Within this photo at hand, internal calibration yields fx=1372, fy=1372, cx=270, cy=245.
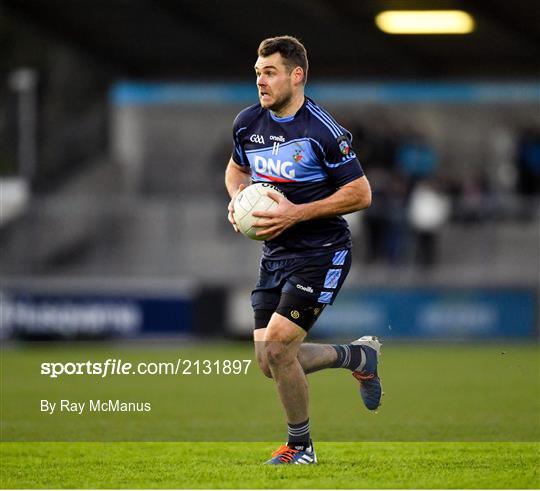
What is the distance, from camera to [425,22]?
17.9 metres

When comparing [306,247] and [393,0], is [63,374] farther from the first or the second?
[306,247]

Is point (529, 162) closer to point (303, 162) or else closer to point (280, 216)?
point (303, 162)

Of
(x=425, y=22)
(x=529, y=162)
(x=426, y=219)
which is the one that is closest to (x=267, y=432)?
(x=425, y=22)

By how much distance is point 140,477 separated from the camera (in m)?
7.27


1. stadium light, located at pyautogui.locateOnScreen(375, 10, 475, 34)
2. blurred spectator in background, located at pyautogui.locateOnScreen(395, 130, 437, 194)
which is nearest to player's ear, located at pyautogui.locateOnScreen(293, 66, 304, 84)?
stadium light, located at pyautogui.locateOnScreen(375, 10, 475, 34)

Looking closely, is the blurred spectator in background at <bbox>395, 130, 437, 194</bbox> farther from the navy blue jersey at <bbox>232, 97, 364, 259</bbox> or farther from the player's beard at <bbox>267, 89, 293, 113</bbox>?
the player's beard at <bbox>267, 89, 293, 113</bbox>

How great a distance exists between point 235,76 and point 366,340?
13.3 metres

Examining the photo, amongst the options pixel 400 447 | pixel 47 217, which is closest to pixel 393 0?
pixel 47 217

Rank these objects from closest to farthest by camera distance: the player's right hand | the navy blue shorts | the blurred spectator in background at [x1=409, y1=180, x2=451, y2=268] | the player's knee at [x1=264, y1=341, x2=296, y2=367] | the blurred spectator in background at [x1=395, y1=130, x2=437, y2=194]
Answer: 1. the player's knee at [x1=264, y1=341, x2=296, y2=367]
2. the navy blue shorts
3. the player's right hand
4. the blurred spectator in background at [x1=409, y1=180, x2=451, y2=268]
5. the blurred spectator in background at [x1=395, y1=130, x2=437, y2=194]

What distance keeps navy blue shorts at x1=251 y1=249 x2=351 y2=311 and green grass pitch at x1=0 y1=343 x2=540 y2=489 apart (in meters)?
0.93

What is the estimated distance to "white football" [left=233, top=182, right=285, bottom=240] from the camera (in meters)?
7.48

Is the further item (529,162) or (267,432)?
(529,162)

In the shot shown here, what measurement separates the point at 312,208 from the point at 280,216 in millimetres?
181

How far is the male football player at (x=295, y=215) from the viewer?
24.4 ft
